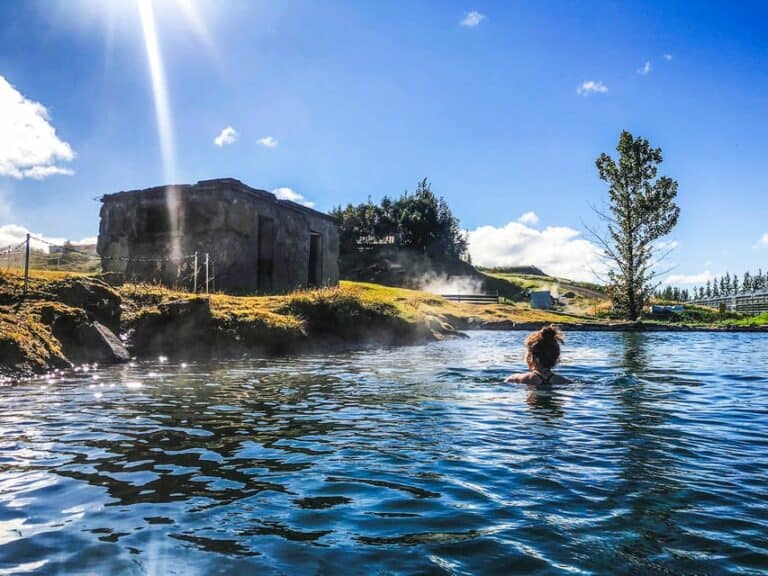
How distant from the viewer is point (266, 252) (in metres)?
27.7

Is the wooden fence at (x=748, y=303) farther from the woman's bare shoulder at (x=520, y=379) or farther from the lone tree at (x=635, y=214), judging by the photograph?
the woman's bare shoulder at (x=520, y=379)

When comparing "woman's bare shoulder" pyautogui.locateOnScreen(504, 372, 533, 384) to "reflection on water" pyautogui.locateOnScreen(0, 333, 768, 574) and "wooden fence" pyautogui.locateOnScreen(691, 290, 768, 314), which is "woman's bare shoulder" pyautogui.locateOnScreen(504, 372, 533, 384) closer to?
"reflection on water" pyautogui.locateOnScreen(0, 333, 768, 574)

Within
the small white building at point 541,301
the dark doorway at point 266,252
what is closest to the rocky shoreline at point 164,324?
the dark doorway at point 266,252

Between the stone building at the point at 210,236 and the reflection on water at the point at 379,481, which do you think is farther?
the stone building at the point at 210,236

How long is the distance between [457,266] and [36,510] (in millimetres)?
63375

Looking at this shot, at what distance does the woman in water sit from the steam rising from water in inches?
Answer: 1898

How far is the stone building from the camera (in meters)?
24.7

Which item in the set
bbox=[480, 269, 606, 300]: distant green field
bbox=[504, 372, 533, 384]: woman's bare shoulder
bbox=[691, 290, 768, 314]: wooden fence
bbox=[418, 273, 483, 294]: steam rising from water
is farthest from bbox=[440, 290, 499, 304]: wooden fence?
bbox=[504, 372, 533, 384]: woman's bare shoulder

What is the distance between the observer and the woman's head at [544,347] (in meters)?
9.62

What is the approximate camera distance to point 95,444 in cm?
559

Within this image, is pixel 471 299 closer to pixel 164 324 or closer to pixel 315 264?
pixel 315 264

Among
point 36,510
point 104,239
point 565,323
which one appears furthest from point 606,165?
point 36,510

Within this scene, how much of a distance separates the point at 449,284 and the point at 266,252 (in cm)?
3617

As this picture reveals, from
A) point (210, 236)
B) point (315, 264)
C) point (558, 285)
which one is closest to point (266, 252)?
point (210, 236)
